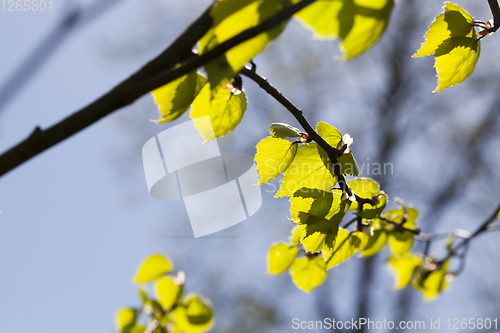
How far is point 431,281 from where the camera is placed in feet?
3.93

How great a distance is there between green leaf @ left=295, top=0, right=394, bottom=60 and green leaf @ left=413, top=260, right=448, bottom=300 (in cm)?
116

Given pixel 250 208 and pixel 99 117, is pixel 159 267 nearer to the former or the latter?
pixel 250 208

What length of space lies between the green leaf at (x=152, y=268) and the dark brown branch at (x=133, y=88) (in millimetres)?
655

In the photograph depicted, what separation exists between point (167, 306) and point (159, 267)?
0.10 meters

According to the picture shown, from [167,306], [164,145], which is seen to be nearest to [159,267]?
[167,306]

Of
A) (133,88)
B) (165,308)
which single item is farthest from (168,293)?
(133,88)

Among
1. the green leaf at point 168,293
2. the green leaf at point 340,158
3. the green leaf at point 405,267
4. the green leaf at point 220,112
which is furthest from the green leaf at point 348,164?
the green leaf at point 405,267

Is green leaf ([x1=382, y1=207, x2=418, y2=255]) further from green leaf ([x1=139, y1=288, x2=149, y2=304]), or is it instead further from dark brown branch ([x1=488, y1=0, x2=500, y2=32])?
green leaf ([x1=139, y1=288, x2=149, y2=304])

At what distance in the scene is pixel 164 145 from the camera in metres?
0.81

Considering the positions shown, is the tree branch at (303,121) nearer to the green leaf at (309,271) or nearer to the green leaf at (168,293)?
the green leaf at (309,271)

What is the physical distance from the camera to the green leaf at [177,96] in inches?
14.3

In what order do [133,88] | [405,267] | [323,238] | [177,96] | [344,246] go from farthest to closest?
[405,267] < [344,246] < [323,238] < [177,96] < [133,88]

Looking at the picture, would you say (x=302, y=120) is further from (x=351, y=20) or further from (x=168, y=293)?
(x=168, y=293)

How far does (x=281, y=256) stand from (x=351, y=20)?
2.00 feet
